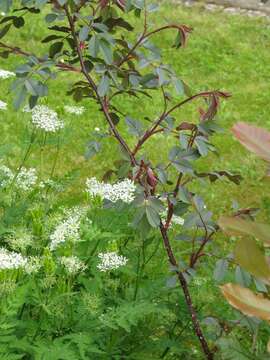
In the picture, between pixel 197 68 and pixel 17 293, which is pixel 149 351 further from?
pixel 197 68

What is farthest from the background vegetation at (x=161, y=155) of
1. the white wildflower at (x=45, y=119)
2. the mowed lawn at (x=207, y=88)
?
the white wildflower at (x=45, y=119)

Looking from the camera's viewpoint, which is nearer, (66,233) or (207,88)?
(66,233)

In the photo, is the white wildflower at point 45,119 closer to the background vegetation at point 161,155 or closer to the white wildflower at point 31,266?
the background vegetation at point 161,155

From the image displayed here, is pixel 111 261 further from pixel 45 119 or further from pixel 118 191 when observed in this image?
pixel 45 119

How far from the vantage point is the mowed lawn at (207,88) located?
607 centimetres

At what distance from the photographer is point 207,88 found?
7914mm

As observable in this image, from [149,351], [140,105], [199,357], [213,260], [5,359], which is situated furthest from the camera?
[140,105]

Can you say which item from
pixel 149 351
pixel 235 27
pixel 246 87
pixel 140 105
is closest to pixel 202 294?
pixel 149 351

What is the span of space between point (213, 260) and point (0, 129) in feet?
8.67

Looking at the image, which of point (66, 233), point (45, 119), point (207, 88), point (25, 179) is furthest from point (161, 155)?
point (66, 233)

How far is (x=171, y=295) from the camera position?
3395 millimetres

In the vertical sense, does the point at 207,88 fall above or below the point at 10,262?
below

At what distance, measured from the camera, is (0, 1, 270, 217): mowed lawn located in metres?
6.07

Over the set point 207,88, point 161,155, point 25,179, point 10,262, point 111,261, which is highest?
point 10,262
